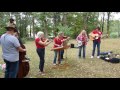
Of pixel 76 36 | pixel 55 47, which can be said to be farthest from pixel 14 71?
pixel 76 36

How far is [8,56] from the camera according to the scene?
4613mm

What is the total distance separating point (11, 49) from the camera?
459 centimetres

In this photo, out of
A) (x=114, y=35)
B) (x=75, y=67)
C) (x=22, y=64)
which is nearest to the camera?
(x=22, y=64)

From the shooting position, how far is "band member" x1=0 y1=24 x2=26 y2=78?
4520mm

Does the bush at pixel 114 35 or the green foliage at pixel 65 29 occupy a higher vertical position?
the green foliage at pixel 65 29

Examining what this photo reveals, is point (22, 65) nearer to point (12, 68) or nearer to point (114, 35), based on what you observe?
point (12, 68)

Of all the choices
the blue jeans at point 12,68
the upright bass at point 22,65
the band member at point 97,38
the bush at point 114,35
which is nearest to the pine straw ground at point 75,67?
the band member at point 97,38

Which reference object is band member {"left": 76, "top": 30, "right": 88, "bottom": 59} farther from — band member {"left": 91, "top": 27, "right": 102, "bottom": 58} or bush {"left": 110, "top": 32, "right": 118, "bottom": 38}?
bush {"left": 110, "top": 32, "right": 118, "bottom": 38}

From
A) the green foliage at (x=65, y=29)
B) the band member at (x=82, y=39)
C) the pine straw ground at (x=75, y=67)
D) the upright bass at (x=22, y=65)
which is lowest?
the pine straw ground at (x=75, y=67)

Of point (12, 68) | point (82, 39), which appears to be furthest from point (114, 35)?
point (12, 68)

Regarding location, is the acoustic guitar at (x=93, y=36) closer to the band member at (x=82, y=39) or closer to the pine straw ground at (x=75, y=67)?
the band member at (x=82, y=39)

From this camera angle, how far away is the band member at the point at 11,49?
452 cm

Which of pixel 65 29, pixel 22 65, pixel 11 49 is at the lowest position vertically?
pixel 22 65
